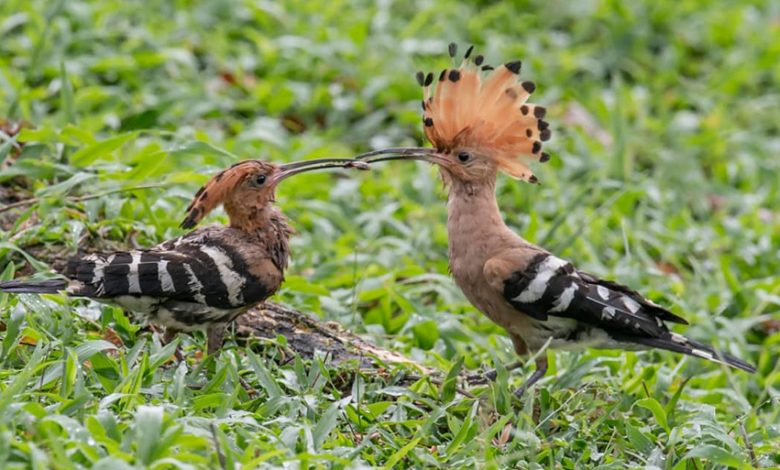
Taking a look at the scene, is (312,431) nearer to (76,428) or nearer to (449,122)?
(76,428)

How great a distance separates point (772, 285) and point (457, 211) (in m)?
2.71

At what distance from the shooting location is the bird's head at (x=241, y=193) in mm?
5051

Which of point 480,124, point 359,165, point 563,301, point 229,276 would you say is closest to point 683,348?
point 563,301

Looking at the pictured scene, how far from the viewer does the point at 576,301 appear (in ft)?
17.1

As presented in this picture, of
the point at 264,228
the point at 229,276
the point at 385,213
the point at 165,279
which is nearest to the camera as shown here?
the point at 165,279

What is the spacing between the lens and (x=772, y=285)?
7.38 m

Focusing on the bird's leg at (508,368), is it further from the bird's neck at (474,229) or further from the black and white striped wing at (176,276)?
the black and white striped wing at (176,276)

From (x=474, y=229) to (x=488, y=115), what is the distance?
50cm

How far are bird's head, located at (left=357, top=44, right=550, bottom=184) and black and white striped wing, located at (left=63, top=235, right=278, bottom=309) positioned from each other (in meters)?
0.93

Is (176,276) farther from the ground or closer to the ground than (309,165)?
closer to the ground

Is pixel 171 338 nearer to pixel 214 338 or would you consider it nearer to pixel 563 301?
pixel 214 338

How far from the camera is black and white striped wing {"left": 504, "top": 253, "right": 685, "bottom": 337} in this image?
5188 millimetres

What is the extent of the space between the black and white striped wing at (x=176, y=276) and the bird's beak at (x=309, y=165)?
1.44 ft

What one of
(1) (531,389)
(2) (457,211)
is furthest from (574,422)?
(2) (457,211)
